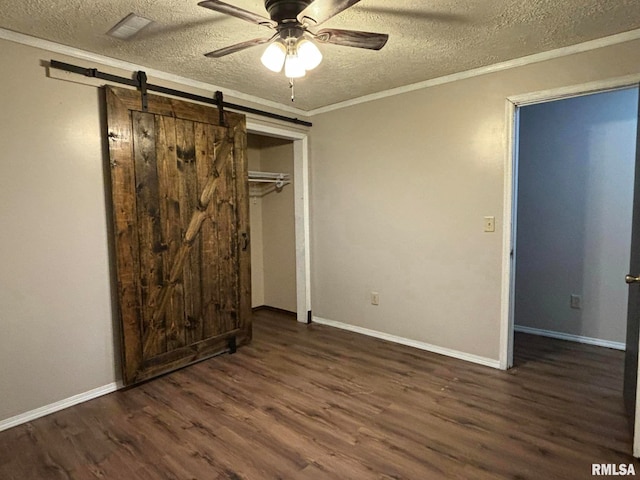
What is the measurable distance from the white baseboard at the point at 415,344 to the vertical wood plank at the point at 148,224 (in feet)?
6.28

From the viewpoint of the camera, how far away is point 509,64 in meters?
2.79

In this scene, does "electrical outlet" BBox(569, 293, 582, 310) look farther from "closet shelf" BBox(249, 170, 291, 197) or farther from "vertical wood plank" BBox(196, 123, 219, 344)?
"vertical wood plank" BBox(196, 123, 219, 344)

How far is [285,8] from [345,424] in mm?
2330

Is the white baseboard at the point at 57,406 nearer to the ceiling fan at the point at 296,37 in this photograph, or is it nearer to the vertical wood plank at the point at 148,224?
the vertical wood plank at the point at 148,224

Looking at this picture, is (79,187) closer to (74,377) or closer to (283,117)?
(74,377)

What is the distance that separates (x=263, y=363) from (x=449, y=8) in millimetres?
2886

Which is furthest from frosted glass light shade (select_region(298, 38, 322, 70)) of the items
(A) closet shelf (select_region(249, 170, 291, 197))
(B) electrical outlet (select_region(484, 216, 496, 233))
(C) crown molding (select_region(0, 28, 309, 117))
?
(A) closet shelf (select_region(249, 170, 291, 197))

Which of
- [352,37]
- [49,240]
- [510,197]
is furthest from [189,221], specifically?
[510,197]

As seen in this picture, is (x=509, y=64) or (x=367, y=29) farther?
(x=509, y=64)

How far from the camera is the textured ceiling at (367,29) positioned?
6.48 ft

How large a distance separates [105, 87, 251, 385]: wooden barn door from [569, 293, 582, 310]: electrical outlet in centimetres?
315

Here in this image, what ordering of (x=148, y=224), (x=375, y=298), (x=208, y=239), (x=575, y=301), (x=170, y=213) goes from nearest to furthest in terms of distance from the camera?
(x=148, y=224) → (x=170, y=213) → (x=208, y=239) → (x=575, y=301) → (x=375, y=298)

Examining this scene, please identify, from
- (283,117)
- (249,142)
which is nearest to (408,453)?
(283,117)

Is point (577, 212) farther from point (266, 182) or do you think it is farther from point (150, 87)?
point (150, 87)
